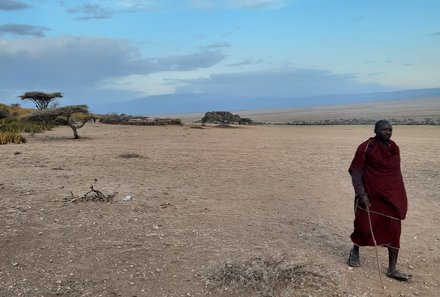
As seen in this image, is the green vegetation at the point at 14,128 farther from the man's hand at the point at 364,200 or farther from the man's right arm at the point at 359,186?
the man's hand at the point at 364,200

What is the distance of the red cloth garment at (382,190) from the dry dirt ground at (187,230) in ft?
1.61

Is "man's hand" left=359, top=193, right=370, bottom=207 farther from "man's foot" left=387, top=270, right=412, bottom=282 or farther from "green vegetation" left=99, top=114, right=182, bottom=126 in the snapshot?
"green vegetation" left=99, top=114, right=182, bottom=126

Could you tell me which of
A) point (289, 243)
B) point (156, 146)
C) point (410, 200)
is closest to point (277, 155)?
point (156, 146)

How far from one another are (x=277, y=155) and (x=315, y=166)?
246 cm

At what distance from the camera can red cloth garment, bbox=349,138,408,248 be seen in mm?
4914

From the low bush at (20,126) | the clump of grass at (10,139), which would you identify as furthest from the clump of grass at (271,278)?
the low bush at (20,126)

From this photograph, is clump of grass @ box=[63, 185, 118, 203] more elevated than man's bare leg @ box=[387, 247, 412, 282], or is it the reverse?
clump of grass @ box=[63, 185, 118, 203]

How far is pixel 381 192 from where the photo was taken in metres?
4.92

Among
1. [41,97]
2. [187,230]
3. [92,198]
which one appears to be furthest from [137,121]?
[187,230]

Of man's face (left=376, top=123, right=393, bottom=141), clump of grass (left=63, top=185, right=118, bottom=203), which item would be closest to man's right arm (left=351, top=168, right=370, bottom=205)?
man's face (left=376, top=123, right=393, bottom=141)

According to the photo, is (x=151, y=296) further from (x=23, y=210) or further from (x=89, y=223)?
(x=23, y=210)

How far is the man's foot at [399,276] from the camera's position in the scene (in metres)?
4.88

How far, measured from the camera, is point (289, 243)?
19.5 ft

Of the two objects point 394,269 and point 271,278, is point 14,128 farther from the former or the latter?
point 394,269
